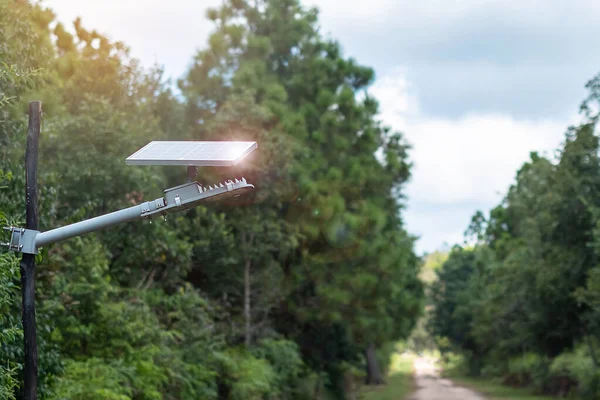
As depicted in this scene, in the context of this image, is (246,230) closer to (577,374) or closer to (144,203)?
(577,374)

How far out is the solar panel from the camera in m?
7.66

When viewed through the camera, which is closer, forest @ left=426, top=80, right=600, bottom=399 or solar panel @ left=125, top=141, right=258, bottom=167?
solar panel @ left=125, top=141, right=258, bottom=167

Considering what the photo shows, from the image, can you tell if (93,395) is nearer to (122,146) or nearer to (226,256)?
(122,146)

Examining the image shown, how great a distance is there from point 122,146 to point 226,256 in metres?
7.06

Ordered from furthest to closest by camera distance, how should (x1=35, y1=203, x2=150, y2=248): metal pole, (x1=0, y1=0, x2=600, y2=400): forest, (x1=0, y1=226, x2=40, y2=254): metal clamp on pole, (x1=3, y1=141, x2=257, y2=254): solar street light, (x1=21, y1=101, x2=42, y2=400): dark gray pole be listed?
(x1=0, y1=0, x2=600, y2=400): forest → (x1=21, y1=101, x2=42, y2=400): dark gray pole → (x1=0, y1=226, x2=40, y2=254): metal clamp on pole → (x1=35, y1=203, x2=150, y2=248): metal pole → (x1=3, y1=141, x2=257, y2=254): solar street light

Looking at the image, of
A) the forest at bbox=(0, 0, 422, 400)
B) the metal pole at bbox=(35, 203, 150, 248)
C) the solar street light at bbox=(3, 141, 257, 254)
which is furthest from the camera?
the forest at bbox=(0, 0, 422, 400)

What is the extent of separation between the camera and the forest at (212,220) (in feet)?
49.5

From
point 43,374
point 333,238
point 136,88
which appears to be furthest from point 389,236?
point 43,374

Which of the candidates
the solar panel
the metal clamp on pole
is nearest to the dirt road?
the solar panel

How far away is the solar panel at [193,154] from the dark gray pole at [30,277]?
143 cm

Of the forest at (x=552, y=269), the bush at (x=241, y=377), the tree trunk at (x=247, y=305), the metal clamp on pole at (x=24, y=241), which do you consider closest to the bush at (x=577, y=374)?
the forest at (x=552, y=269)

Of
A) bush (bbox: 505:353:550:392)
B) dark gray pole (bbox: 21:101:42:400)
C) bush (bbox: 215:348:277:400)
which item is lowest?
bush (bbox: 505:353:550:392)

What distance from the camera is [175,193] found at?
25.3 feet

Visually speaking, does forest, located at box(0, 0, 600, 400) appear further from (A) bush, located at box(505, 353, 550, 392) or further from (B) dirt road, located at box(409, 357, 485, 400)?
(B) dirt road, located at box(409, 357, 485, 400)
